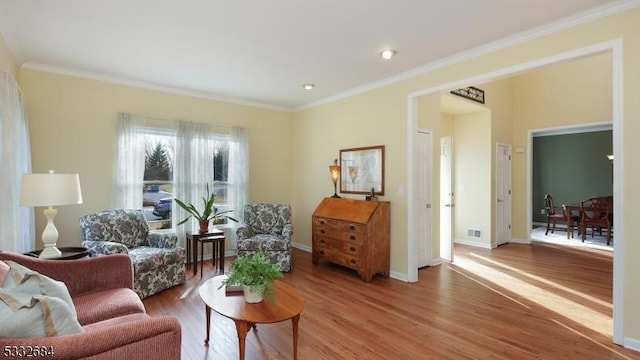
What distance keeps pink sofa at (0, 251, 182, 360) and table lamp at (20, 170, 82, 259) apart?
483mm

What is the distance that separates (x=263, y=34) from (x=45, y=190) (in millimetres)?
2198

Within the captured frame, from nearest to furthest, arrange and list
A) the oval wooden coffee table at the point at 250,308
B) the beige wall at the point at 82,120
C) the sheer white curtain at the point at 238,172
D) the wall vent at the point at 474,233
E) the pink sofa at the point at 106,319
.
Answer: the pink sofa at the point at 106,319 < the oval wooden coffee table at the point at 250,308 < the beige wall at the point at 82,120 < the sheer white curtain at the point at 238,172 < the wall vent at the point at 474,233

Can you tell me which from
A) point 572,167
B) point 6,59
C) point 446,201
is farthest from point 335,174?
point 572,167

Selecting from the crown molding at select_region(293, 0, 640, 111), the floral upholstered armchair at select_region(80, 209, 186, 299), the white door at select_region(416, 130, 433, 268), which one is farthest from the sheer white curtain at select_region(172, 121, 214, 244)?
the white door at select_region(416, 130, 433, 268)

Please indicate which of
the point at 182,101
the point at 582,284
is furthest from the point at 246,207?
the point at 582,284

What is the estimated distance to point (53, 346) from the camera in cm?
121

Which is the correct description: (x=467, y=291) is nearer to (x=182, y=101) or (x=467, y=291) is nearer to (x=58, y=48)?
(x=182, y=101)

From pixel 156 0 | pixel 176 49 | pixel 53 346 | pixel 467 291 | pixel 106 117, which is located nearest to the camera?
pixel 53 346

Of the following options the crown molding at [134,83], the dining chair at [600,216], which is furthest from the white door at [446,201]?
the dining chair at [600,216]

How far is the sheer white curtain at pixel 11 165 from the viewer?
269cm

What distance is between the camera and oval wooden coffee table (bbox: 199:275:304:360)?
78.1 inches

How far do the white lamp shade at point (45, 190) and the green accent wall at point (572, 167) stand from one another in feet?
34.3

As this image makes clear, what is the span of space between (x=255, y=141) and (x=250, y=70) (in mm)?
1805

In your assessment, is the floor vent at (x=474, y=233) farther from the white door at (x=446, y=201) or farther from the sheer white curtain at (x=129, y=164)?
the sheer white curtain at (x=129, y=164)
